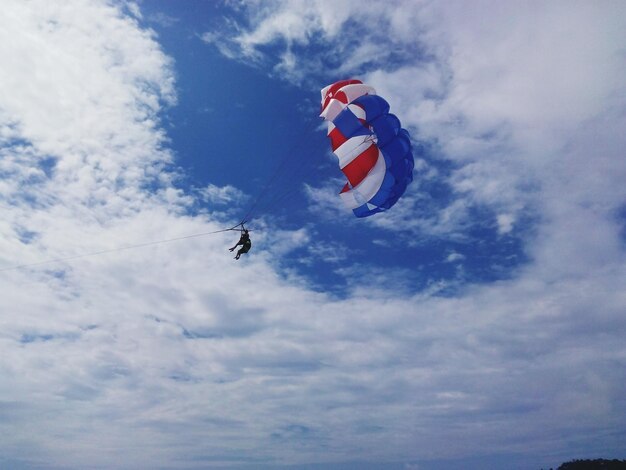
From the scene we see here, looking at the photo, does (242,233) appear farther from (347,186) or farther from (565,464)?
(565,464)

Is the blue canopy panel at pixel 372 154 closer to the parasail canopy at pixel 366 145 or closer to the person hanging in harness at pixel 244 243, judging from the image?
the parasail canopy at pixel 366 145

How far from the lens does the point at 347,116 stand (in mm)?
20375

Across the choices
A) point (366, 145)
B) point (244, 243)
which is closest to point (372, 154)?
point (366, 145)

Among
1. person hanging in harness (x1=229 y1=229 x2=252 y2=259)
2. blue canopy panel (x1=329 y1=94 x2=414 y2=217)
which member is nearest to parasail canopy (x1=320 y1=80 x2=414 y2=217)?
blue canopy panel (x1=329 y1=94 x2=414 y2=217)

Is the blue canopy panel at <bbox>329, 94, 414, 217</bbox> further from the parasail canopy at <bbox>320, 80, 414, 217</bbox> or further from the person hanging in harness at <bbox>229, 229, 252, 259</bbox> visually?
the person hanging in harness at <bbox>229, 229, 252, 259</bbox>

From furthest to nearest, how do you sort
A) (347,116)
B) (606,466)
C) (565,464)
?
(565,464)
(606,466)
(347,116)

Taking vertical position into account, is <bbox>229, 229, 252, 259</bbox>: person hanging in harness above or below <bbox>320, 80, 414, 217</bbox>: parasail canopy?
below

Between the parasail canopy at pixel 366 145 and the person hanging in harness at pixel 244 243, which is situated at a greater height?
the parasail canopy at pixel 366 145

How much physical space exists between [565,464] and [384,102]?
167444 millimetres

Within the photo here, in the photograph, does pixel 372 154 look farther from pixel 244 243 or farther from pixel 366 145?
pixel 244 243

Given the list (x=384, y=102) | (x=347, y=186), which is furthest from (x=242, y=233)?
(x=384, y=102)

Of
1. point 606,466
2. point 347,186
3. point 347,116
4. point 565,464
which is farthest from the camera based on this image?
point 565,464

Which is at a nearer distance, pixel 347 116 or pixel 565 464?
pixel 347 116

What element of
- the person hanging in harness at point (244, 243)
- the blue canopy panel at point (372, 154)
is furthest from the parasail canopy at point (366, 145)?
the person hanging in harness at point (244, 243)
